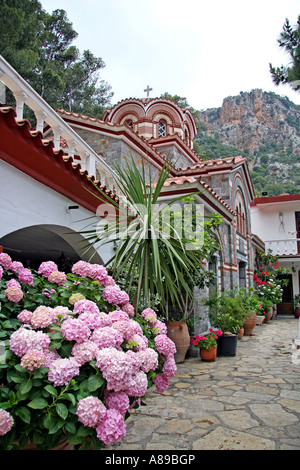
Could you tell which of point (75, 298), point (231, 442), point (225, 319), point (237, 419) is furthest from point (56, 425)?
point (225, 319)

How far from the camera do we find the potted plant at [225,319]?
25.1 ft

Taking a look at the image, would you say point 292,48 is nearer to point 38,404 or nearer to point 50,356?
point 50,356

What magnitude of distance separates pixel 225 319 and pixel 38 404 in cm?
671

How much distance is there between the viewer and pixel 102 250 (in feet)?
17.6

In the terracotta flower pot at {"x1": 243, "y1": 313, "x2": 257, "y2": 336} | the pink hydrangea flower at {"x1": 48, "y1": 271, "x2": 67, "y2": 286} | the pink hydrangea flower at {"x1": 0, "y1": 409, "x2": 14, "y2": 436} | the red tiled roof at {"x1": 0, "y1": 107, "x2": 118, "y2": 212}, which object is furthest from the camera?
the terracotta flower pot at {"x1": 243, "y1": 313, "x2": 257, "y2": 336}

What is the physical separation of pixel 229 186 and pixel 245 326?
464cm

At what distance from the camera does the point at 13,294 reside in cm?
229

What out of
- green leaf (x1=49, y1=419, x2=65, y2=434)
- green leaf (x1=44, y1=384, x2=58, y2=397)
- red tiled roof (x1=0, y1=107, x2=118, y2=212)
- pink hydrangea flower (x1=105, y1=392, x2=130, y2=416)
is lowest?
green leaf (x1=49, y1=419, x2=65, y2=434)

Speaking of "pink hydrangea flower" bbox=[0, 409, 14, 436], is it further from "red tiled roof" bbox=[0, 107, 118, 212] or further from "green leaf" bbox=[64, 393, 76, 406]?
"red tiled roof" bbox=[0, 107, 118, 212]

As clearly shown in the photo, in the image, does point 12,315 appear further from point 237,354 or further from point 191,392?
point 237,354

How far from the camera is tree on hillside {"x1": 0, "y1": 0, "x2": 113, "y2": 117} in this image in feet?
49.2

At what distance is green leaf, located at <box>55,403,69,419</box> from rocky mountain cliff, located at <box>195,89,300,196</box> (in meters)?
51.8

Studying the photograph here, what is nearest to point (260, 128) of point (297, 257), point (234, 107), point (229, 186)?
point (234, 107)

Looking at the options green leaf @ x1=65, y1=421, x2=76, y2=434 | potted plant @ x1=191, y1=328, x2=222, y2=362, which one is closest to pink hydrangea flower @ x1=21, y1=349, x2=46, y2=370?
green leaf @ x1=65, y1=421, x2=76, y2=434
